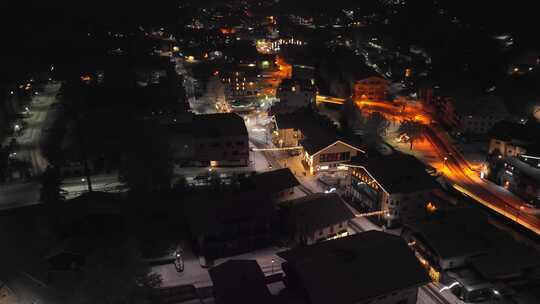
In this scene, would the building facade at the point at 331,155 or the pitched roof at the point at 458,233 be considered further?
the building facade at the point at 331,155

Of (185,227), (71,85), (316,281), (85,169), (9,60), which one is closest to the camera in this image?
(316,281)

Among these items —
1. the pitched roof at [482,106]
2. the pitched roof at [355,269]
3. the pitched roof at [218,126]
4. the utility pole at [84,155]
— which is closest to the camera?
the pitched roof at [355,269]

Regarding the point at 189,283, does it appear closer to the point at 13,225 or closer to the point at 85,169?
the point at 13,225

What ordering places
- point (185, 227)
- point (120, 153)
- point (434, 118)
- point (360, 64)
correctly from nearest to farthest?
point (185, 227) < point (120, 153) < point (434, 118) < point (360, 64)

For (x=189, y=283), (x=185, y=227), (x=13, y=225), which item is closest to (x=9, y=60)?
→ (x=13, y=225)

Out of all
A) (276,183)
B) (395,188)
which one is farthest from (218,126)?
(395,188)

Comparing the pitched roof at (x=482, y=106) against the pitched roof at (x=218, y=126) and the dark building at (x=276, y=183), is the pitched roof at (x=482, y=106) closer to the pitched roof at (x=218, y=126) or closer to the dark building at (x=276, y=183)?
the dark building at (x=276, y=183)

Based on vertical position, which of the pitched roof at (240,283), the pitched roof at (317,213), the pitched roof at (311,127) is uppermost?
the pitched roof at (311,127)

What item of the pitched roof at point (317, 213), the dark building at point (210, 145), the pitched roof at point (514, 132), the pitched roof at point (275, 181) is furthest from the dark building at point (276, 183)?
the pitched roof at point (514, 132)
